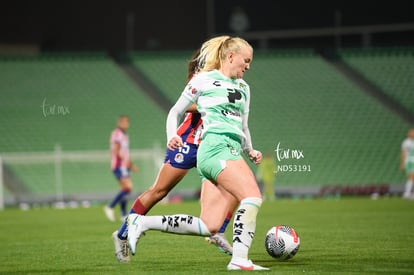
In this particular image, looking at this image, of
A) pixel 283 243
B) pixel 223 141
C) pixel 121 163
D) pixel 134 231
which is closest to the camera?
pixel 223 141

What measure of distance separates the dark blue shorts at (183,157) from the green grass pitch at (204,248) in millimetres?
993

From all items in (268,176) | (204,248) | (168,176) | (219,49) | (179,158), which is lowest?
(268,176)

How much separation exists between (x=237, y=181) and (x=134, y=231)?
3.77 ft

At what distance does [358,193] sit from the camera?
91.2ft

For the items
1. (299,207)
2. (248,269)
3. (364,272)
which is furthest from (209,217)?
(299,207)

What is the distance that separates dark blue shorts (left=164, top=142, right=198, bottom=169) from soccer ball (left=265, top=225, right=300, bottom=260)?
110 centimetres

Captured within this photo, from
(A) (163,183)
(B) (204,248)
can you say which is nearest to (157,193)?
(A) (163,183)

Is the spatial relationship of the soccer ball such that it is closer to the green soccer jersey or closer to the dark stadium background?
the green soccer jersey

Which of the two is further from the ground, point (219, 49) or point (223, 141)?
point (219, 49)

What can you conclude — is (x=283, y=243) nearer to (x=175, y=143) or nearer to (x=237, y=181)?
(x=237, y=181)

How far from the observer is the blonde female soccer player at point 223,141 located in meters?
7.73

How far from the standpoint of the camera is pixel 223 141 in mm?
7895

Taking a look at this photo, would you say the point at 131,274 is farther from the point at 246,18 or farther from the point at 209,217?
the point at 246,18

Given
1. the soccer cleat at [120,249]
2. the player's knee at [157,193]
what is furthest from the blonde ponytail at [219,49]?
the soccer cleat at [120,249]
